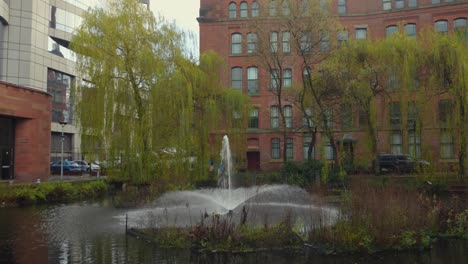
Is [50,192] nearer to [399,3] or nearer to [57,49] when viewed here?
[399,3]

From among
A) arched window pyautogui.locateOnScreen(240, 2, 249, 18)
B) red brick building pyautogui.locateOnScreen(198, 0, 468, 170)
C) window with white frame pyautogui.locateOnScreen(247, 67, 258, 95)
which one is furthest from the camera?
arched window pyautogui.locateOnScreen(240, 2, 249, 18)

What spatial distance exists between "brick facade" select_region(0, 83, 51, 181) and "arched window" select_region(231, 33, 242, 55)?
20.0m

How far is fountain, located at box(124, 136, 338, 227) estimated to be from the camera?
11570 millimetres

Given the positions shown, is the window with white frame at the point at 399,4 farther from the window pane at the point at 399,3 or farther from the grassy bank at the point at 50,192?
the grassy bank at the point at 50,192

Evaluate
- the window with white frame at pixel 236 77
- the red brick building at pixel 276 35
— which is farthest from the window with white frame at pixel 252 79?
the window with white frame at pixel 236 77

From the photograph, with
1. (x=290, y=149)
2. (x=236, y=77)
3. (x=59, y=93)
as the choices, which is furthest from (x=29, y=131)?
(x=59, y=93)

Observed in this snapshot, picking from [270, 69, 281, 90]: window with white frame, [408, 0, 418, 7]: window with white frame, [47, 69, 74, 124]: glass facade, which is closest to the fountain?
[270, 69, 281, 90]: window with white frame

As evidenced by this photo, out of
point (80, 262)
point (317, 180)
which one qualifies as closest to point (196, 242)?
point (80, 262)

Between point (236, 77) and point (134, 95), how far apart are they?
21547mm

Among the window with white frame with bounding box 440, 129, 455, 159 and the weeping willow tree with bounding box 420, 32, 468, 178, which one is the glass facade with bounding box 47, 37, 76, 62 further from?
the window with white frame with bounding box 440, 129, 455, 159

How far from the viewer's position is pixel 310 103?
3011 centimetres

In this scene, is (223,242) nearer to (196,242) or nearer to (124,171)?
(196,242)

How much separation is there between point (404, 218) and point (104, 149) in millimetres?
16718

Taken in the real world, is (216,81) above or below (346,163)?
above
